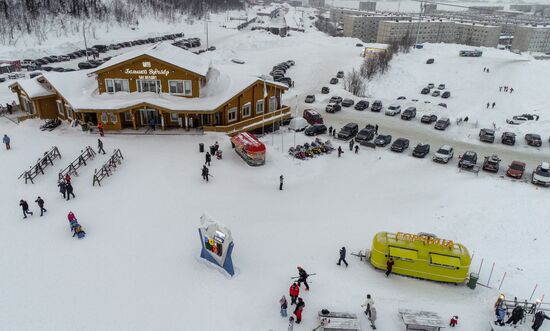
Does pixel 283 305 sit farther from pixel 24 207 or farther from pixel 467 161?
pixel 467 161

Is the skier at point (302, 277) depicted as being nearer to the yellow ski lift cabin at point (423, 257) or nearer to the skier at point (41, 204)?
the yellow ski lift cabin at point (423, 257)

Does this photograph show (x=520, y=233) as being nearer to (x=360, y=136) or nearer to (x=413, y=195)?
(x=413, y=195)

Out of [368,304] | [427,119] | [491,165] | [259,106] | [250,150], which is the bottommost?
[427,119]

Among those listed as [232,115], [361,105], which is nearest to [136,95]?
[232,115]

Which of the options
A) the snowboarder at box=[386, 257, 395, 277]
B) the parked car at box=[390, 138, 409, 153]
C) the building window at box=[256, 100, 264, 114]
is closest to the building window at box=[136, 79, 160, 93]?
the building window at box=[256, 100, 264, 114]

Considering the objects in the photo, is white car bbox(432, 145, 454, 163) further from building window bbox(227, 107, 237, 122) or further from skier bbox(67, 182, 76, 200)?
skier bbox(67, 182, 76, 200)

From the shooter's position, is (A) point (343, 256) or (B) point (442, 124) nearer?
(A) point (343, 256)

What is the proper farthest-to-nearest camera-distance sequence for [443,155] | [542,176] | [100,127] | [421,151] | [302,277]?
[421,151], [443,155], [100,127], [542,176], [302,277]

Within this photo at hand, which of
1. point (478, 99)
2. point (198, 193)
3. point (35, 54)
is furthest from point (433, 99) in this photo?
point (35, 54)
